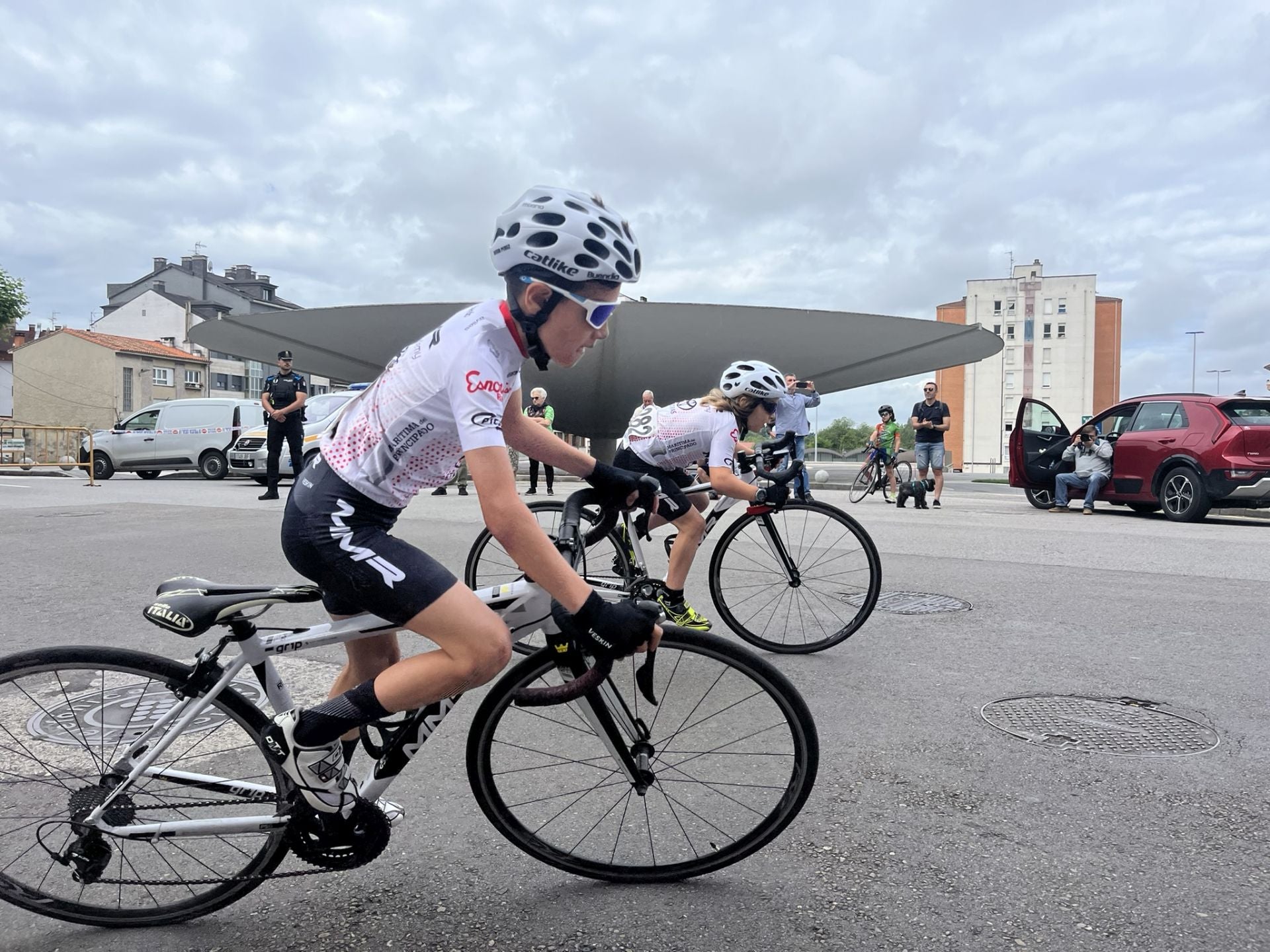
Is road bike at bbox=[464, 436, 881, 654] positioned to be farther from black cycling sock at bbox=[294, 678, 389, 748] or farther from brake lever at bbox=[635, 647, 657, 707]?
black cycling sock at bbox=[294, 678, 389, 748]

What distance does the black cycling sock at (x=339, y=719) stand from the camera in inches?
92.2

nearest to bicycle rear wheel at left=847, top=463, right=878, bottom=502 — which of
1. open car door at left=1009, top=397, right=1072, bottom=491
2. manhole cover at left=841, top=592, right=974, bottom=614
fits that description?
open car door at left=1009, top=397, right=1072, bottom=491

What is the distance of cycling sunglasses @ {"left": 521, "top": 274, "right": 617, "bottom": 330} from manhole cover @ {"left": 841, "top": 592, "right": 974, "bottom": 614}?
13.3 feet

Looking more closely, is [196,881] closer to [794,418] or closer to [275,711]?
[275,711]

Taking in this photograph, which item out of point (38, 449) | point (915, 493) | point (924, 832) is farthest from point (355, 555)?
point (38, 449)

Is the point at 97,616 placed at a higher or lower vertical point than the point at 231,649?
lower

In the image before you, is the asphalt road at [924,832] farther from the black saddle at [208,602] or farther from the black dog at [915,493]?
the black dog at [915,493]

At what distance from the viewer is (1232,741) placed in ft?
12.4

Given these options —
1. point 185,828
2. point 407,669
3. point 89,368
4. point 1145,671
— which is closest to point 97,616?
point 185,828

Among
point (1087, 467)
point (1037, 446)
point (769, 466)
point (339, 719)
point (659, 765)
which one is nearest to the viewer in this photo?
point (339, 719)

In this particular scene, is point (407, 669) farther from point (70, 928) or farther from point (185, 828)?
point (70, 928)

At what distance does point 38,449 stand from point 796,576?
29.6 m

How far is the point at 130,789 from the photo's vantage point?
245 cm

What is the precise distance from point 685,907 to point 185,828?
1.28m
